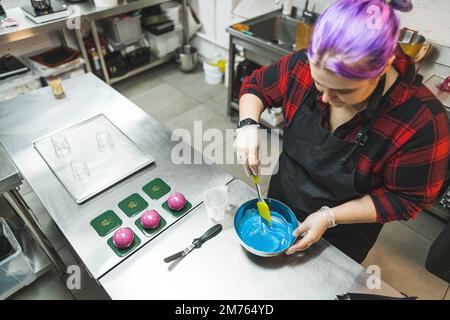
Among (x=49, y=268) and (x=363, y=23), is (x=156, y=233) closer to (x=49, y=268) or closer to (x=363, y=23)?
(x=363, y=23)

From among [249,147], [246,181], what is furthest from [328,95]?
[246,181]

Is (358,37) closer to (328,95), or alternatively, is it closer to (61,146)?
(328,95)

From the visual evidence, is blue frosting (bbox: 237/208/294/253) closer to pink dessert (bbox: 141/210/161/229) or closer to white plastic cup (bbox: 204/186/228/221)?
white plastic cup (bbox: 204/186/228/221)

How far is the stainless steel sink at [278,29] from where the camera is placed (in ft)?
8.23

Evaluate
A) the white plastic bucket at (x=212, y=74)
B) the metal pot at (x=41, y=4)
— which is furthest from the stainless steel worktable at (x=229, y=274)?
the white plastic bucket at (x=212, y=74)

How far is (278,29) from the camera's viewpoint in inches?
104

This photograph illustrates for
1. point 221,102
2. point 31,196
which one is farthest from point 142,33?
point 31,196

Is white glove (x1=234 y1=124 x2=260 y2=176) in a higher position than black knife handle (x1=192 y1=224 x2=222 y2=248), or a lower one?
higher

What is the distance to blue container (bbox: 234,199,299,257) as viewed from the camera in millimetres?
903

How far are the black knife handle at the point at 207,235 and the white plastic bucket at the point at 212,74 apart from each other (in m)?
2.60

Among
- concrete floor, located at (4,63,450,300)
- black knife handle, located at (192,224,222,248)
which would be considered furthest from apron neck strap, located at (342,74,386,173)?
concrete floor, located at (4,63,450,300)

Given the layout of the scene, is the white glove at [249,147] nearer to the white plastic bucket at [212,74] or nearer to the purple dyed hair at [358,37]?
the purple dyed hair at [358,37]

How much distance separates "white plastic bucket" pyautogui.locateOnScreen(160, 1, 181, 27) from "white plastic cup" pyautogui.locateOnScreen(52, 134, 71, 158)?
2454 millimetres
